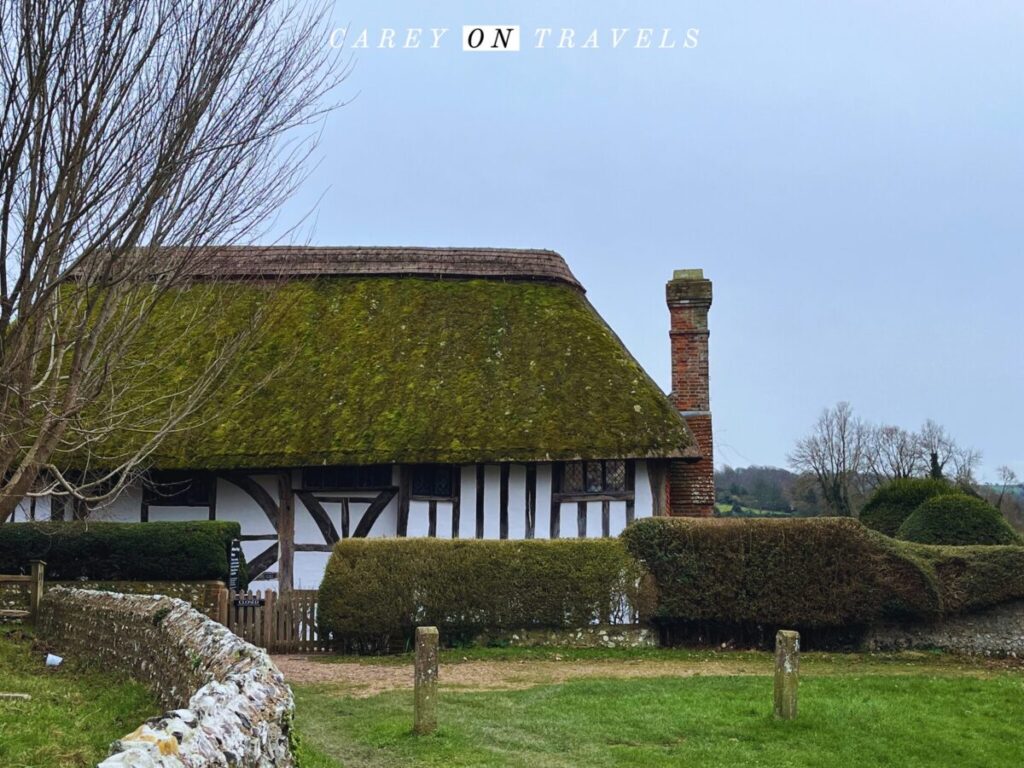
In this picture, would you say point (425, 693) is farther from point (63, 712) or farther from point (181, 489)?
point (181, 489)

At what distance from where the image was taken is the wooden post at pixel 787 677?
941 cm

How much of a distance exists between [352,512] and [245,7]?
33.5 feet

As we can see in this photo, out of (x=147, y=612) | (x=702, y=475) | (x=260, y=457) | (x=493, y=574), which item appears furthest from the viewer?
(x=702, y=475)

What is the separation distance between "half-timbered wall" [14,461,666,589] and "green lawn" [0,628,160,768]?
207 inches

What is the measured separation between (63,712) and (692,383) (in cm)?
1420

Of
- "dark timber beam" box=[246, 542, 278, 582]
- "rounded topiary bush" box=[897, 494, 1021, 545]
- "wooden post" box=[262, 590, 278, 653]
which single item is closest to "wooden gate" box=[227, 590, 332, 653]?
"wooden post" box=[262, 590, 278, 653]

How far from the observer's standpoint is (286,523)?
17344 mm

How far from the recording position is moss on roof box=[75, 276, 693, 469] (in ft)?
55.7

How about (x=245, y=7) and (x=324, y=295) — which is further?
(x=324, y=295)

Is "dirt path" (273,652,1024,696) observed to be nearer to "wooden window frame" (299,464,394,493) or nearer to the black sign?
the black sign

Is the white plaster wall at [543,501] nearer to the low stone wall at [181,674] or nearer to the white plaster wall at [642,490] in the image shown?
the white plaster wall at [642,490]

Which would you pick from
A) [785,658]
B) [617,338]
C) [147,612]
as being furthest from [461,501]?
[785,658]

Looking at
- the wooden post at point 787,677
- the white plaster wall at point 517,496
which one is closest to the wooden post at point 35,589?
the white plaster wall at point 517,496

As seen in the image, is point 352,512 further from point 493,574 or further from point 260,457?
point 493,574
